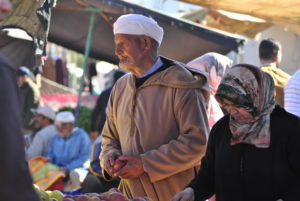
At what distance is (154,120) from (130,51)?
457 mm

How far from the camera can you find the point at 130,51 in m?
4.48

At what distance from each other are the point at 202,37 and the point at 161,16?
0.57 meters

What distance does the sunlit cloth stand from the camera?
7.79 metres

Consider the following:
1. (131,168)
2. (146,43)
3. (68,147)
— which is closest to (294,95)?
(146,43)

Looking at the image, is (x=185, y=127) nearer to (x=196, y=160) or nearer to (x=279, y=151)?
(x=196, y=160)

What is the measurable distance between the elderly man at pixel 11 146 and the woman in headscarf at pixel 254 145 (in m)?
1.62

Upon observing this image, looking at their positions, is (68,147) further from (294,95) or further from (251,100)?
(251,100)

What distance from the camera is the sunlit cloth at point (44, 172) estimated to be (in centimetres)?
779

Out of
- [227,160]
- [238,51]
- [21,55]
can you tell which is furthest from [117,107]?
[238,51]

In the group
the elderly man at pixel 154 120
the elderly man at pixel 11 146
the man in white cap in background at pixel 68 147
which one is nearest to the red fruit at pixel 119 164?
the elderly man at pixel 154 120

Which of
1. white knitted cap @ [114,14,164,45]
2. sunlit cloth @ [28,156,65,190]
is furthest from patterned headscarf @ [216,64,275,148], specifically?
sunlit cloth @ [28,156,65,190]

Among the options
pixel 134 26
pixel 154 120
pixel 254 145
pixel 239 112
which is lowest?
pixel 154 120

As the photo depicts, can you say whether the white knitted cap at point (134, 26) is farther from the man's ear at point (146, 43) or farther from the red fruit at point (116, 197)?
the red fruit at point (116, 197)

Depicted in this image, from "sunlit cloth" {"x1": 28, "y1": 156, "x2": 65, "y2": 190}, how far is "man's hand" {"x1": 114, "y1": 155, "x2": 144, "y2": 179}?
3.53 m
